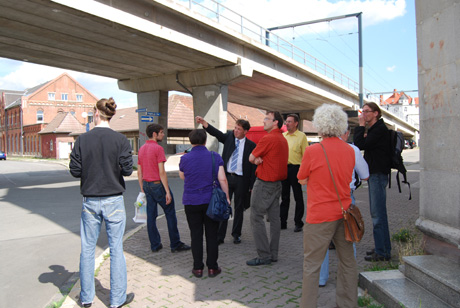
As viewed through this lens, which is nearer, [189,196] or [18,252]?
[189,196]

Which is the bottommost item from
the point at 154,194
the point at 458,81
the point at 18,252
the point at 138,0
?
the point at 18,252

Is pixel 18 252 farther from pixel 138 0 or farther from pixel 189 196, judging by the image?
pixel 138 0

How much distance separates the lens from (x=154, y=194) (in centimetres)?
573

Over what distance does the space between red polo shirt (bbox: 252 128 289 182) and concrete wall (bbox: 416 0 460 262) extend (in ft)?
5.68

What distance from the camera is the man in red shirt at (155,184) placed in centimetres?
→ 567

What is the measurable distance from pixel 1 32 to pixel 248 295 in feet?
45.8

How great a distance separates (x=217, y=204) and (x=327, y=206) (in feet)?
5.23

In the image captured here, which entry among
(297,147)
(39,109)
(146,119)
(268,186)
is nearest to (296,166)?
(297,147)

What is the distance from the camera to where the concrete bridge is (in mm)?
12281

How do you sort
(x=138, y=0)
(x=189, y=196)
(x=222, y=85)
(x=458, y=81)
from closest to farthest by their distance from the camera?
(x=458, y=81) → (x=189, y=196) → (x=138, y=0) → (x=222, y=85)

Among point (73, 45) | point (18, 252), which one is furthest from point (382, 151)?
point (73, 45)

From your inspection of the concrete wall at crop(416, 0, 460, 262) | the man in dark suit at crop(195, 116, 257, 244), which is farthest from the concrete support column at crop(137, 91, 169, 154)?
the concrete wall at crop(416, 0, 460, 262)

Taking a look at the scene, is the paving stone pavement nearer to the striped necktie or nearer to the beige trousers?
the beige trousers

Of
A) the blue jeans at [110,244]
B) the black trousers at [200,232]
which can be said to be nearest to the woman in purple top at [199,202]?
the black trousers at [200,232]
